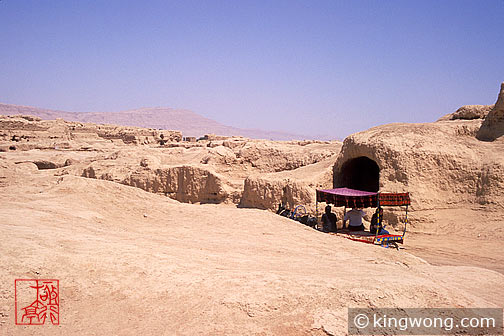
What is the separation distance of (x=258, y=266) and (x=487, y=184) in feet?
28.5

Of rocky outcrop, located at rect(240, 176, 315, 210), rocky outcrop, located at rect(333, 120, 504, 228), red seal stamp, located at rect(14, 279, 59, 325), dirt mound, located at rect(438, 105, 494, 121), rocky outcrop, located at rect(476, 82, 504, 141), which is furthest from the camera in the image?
dirt mound, located at rect(438, 105, 494, 121)

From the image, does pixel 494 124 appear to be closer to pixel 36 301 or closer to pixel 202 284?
pixel 202 284

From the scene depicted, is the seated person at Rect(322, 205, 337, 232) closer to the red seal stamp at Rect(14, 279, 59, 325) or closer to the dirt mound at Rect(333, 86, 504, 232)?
the dirt mound at Rect(333, 86, 504, 232)

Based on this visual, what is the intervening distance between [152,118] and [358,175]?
159368 millimetres

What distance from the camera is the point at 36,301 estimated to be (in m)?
3.96

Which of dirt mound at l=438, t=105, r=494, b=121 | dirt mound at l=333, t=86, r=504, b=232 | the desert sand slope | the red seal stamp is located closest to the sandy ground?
dirt mound at l=333, t=86, r=504, b=232

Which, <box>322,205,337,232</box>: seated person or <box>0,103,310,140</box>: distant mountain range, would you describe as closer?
<box>322,205,337,232</box>: seated person

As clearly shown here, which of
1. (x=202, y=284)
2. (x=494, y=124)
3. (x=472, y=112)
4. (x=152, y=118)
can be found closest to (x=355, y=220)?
(x=494, y=124)

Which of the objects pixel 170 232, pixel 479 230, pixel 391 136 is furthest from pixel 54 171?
pixel 479 230

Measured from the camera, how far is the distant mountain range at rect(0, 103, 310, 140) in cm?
14762

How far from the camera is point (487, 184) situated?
35.1ft

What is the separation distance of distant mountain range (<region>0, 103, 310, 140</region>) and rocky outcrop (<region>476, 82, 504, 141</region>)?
5248 inches

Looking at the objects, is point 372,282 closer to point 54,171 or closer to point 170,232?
point 170,232

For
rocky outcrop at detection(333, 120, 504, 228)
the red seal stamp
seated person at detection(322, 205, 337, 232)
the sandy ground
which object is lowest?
the sandy ground
